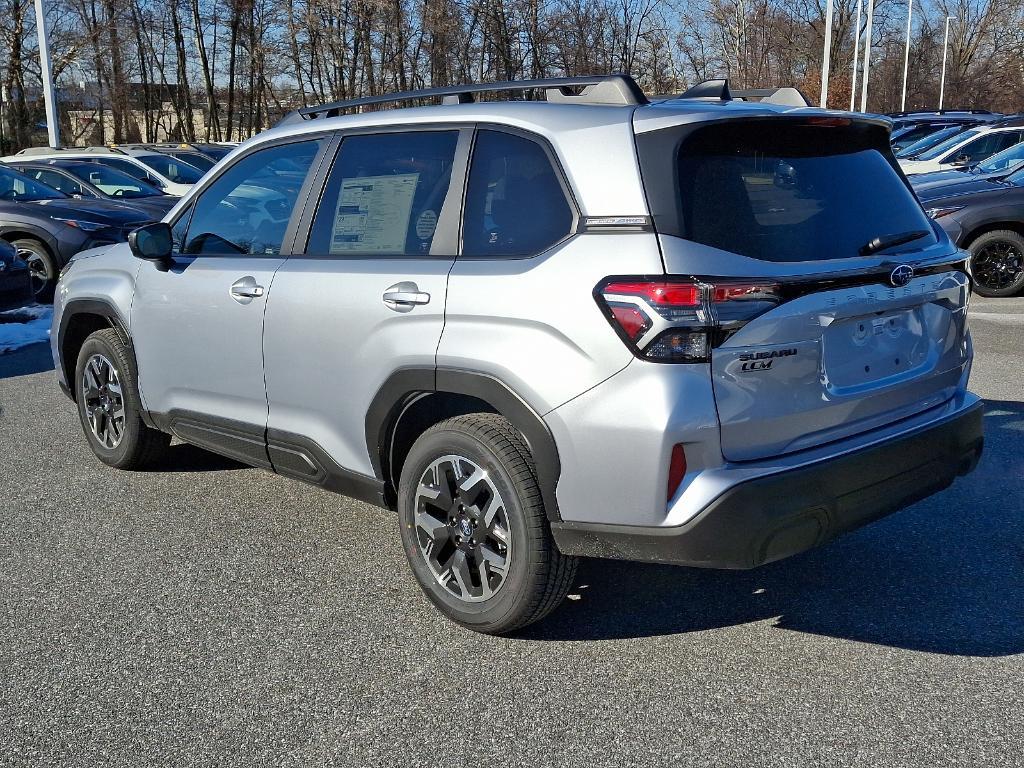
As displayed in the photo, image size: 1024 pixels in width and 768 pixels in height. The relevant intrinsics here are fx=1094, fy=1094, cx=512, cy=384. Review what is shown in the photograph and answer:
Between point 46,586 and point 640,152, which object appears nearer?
point 640,152

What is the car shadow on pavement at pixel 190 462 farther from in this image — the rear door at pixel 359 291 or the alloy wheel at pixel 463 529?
the alloy wheel at pixel 463 529

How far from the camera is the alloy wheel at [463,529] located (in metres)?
3.62

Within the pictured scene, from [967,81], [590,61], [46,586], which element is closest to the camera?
[46,586]

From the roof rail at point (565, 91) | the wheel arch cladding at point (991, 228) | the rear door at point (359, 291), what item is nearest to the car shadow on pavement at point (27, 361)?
the rear door at point (359, 291)

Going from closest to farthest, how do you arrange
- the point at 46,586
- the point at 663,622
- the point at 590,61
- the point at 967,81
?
the point at 663,622, the point at 46,586, the point at 590,61, the point at 967,81

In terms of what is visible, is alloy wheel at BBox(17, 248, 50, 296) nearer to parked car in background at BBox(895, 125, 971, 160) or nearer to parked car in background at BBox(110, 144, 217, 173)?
parked car in background at BBox(110, 144, 217, 173)

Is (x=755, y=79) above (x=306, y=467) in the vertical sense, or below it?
above

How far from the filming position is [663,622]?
12.7ft

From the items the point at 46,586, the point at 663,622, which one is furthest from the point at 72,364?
the point at 663,622

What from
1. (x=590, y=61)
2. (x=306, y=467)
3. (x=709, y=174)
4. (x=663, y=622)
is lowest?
(x=663, y=622)

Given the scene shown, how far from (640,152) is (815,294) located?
0.68 m

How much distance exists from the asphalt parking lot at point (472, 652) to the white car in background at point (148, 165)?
14944mm

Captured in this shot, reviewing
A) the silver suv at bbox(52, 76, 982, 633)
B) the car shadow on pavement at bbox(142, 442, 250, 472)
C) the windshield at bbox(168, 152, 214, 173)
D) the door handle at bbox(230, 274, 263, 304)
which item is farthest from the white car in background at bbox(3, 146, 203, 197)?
the silver suv at bbox(52, 76, 982, 633)

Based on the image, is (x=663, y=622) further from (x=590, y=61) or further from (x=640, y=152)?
(x=590, y=61)
